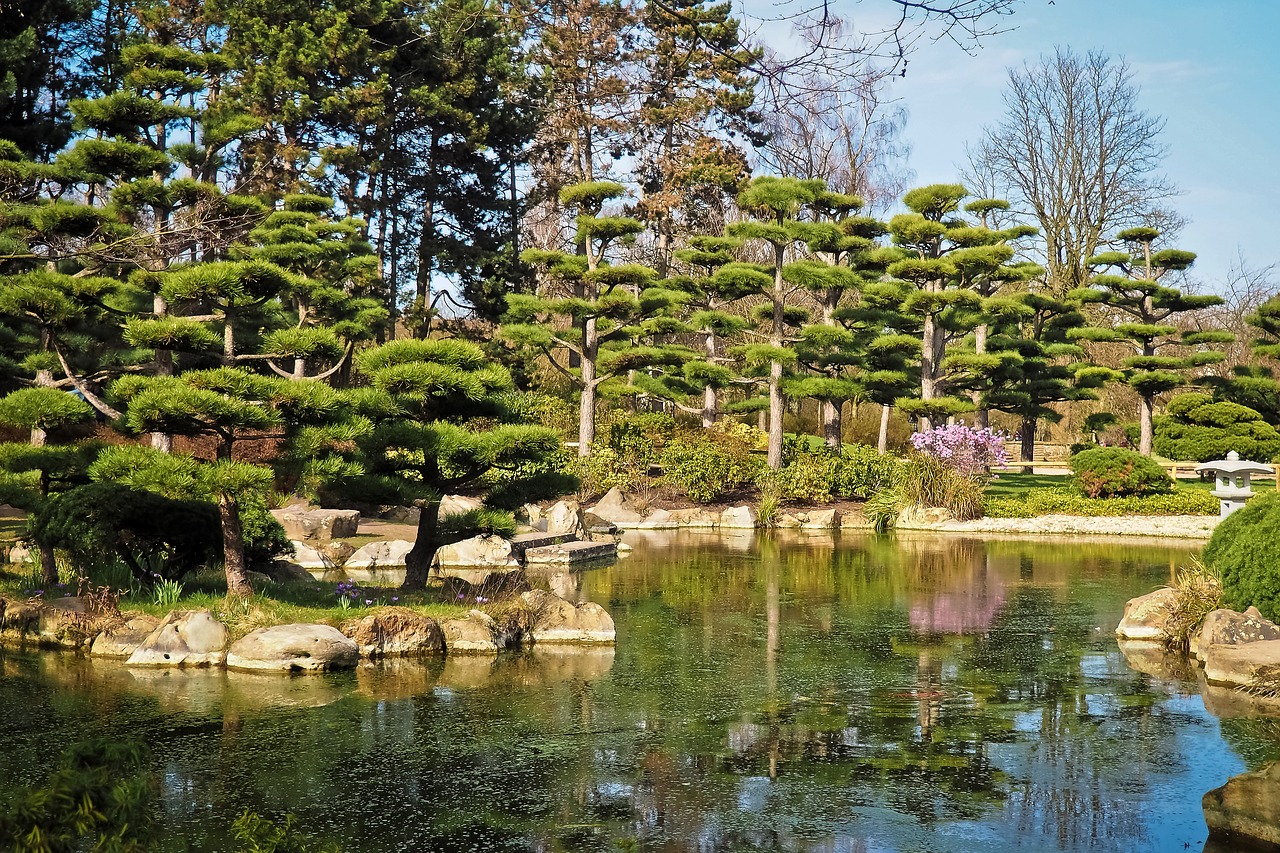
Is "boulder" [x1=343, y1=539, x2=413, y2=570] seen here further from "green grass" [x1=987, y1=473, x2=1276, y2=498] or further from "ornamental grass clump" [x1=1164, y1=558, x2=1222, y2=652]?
"green grass" [x1=987, y1=473, x2=1276, y2=498]

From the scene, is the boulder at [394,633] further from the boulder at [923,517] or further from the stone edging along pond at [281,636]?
the boulder at [923,517]

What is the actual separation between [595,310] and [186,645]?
13426mm

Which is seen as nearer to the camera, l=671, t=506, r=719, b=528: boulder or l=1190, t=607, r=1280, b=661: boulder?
l=1190, t=607, r=1280, b=661: boulder

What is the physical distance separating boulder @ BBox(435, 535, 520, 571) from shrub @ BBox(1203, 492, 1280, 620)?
784 centimetres

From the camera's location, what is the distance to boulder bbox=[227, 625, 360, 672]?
25.8 ft

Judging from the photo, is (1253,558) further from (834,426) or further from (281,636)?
(834,426)

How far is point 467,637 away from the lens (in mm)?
8664

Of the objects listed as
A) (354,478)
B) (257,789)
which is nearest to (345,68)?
(354,478)

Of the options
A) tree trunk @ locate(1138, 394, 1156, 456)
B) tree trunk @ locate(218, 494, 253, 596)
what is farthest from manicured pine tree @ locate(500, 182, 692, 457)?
tree trunk @ locate(218, 494, 253, 596)

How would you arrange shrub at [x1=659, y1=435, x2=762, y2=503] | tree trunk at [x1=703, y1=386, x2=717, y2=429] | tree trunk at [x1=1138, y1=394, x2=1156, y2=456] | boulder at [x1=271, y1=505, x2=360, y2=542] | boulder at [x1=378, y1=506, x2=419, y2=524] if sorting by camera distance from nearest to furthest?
1. boulder at [x1=271, y1=505, x2=360, y2=542]
2. boulder at [x1=378, y1=506, x2=419, y2=524]
3. shrub at [x1=659, y1=435, x2=762, y2=503]
4. tree trunk at [x1=1138, y1=394, x2=1156, y2=456]
5. tree trunk at [x1=703, y1=386, x2=717, y2=429]

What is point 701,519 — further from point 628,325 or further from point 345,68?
point 345,68

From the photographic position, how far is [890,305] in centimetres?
2319

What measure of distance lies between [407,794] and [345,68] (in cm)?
1799

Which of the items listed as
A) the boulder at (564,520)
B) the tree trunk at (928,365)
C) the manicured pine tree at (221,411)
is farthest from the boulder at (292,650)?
the tree trunk at (928,365)
